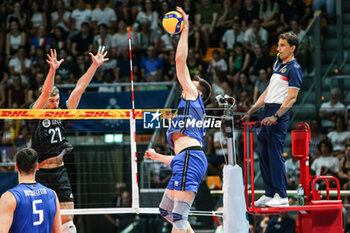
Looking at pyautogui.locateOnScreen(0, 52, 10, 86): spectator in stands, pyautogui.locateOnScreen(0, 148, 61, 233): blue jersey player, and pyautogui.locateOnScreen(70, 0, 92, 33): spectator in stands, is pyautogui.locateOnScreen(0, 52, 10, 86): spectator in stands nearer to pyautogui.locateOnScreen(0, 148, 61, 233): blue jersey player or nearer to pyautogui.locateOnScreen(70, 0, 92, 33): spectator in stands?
pyautogui.locateOnScreen(70, 0, 92, 33): spectator in stands

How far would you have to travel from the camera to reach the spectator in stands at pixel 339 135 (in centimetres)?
1345

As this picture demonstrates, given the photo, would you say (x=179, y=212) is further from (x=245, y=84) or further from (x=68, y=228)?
(x=245, y=84)

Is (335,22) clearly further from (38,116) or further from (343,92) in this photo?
(38,116)

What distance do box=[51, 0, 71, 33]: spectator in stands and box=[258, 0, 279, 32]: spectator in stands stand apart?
19.6 feet

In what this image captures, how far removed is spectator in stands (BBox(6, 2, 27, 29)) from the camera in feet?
62.2

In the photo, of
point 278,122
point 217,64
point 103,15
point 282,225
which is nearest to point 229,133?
point 278,122

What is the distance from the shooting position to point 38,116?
888cm

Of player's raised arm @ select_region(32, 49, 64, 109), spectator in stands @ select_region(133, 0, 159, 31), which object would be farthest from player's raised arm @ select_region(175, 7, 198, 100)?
spectator in stands @ select_region(133, 0, 159, 31)

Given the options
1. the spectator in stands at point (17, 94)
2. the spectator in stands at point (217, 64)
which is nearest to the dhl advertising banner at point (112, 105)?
the spectator in stands at point (217, 64)

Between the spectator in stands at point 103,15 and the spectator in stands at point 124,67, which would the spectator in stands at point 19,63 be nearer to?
the spectator in stands at point 103,15

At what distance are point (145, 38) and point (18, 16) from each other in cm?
460

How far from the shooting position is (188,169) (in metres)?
7.38

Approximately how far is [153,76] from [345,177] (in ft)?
19.0

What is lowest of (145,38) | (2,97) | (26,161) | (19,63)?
(26,161)
